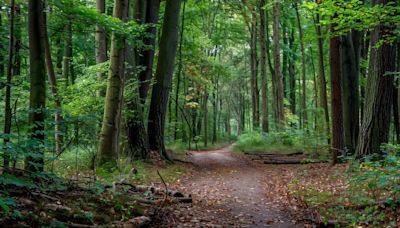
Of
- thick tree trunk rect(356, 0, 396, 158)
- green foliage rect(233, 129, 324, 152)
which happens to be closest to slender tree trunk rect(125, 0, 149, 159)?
thick tree trunk rect(356, 0, 396, 158)

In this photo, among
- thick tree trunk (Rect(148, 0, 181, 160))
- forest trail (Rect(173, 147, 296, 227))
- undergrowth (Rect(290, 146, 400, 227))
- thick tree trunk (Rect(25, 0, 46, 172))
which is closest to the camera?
undergrowth (Rect(290, 146, 400, 227))

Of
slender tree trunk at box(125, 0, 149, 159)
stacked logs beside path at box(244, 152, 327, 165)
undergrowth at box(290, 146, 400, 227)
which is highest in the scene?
slender tree trunk at box(125, 0, 149, 159)

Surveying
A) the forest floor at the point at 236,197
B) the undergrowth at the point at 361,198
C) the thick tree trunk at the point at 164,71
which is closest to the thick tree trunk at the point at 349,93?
the forest floor at the point at 236,197

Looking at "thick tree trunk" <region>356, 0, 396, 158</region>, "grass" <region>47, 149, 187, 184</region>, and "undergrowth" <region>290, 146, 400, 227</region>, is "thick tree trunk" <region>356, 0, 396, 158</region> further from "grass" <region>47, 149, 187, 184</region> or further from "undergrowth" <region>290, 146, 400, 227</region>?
"grass" <region>47, 149, 187, 184</region>

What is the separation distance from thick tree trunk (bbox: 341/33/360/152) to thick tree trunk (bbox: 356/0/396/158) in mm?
2178

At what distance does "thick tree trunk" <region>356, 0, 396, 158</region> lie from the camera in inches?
391

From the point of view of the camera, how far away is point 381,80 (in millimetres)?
9945

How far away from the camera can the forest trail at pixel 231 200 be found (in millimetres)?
Answer: 6582

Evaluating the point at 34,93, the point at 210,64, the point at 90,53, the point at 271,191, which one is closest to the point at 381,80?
the point at 271,191

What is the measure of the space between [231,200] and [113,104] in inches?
166

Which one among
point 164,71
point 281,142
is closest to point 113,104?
point 164,71

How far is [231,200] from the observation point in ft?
28.0

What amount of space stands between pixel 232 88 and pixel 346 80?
114ft

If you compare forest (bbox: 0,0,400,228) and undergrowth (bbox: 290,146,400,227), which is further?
undergrowth (bbox: 290,146,400,227)
